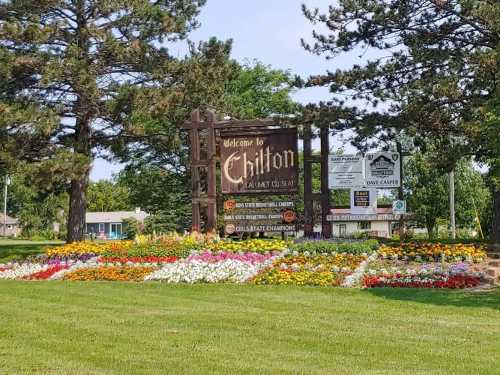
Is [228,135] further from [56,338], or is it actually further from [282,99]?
[282,99]

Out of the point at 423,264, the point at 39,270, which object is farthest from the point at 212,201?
the point at 423,264

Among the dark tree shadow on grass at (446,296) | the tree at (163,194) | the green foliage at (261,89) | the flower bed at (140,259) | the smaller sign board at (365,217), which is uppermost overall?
the green foliage at (261,89)

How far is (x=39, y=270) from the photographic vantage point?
17297 millimetres

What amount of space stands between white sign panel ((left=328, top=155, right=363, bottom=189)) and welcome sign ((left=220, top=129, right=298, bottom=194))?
1.11 metres

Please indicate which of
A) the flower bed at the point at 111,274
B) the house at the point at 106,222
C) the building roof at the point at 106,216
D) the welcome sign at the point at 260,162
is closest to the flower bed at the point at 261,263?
the flower bed at the point at 111,274

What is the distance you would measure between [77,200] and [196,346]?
17.7 meters

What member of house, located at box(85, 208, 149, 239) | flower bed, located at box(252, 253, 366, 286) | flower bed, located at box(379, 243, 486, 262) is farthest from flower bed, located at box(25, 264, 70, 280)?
house, located at box(85, 208, 149, 239)

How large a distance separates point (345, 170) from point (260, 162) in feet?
8.25

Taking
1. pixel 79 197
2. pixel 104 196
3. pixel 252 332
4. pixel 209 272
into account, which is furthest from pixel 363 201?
pixel 104 196

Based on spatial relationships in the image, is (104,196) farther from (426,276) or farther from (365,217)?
(426,276)

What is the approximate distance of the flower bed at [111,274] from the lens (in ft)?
50.9

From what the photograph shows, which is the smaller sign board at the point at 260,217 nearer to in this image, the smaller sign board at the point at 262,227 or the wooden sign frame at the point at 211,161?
the smaller sign board at the point at 262,227

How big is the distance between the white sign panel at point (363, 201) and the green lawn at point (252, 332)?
22.3 feet

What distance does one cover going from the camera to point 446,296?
11.7m
